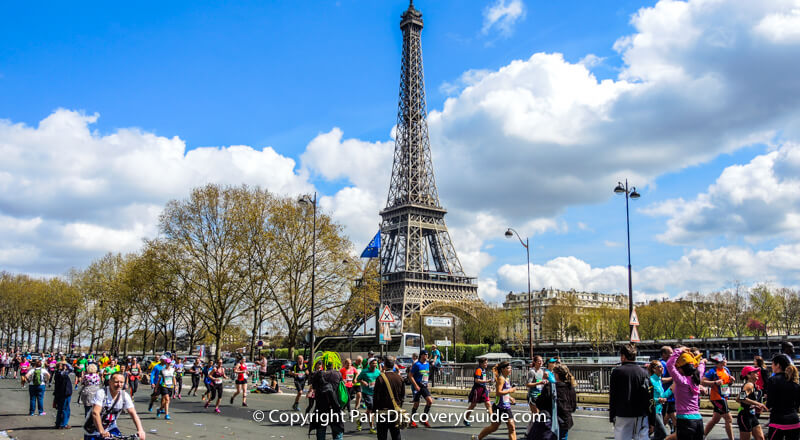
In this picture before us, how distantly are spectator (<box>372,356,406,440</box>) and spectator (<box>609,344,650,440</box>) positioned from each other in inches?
Answer: 130

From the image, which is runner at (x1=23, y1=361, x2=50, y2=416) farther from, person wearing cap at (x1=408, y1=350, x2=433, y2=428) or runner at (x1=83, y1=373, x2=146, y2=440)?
runner at (x1=83, y1=373, x2=146, y2=440)

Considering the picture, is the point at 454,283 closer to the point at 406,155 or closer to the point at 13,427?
the point at 406,155

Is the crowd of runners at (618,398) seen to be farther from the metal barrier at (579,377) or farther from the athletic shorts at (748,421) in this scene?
the metal barrier at (579,377)

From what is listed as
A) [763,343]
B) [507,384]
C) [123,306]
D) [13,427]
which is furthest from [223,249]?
[763,343]

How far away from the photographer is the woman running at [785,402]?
8.20 meters

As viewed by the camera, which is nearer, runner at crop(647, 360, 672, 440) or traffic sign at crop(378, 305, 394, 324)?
runner at crop(647, 360, 672, 440)

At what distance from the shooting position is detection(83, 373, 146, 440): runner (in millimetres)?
7992

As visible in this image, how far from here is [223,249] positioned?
1986 inches

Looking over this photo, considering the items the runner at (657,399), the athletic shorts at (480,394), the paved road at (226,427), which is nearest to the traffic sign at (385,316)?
the paved road at (226,427)

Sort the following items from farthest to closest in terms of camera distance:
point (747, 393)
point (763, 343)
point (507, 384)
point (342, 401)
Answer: point (763, 343)
point (507, 384)
point (342, 401)
point (747, 393)

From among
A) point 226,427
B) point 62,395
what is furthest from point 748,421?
point 62,395

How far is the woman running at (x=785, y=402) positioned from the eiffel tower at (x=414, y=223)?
243ft

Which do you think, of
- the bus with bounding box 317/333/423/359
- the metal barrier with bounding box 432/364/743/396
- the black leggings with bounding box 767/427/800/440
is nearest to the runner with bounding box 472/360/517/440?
the black leggings with bounding box 767/427/800/440

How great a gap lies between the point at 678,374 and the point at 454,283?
8385 centimetres
